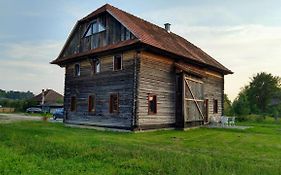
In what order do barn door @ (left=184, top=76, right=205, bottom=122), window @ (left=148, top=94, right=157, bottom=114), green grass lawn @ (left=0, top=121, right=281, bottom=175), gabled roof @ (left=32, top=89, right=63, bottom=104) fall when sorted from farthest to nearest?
gabled roof @ (left=32, top=89, right=63, bottom=104) < barn door @ (left=184, top=76, right=205, bottom=122) < window @ (left=148, top=94, right=157, bottom=114) < green grass lawn @ (left=0, top=121, right=281, bottom=175)

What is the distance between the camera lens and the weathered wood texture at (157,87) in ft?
64.5

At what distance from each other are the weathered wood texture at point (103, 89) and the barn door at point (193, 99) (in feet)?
15.2

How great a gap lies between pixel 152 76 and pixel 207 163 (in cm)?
1194

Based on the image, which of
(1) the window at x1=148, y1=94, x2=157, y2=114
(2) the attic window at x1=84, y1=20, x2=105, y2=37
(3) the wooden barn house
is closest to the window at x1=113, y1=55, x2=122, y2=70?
(3) the wooden barn house

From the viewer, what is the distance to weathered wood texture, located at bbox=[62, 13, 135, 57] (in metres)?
21.0

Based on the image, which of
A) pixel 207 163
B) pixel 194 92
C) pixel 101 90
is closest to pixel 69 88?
pixel 101 90

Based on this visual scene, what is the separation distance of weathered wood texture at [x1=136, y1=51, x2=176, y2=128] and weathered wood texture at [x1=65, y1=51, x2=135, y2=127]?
67 centimetres

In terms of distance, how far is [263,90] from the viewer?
62156 mm

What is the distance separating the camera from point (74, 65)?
25.3 metres

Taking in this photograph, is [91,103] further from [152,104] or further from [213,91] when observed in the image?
[213,91]

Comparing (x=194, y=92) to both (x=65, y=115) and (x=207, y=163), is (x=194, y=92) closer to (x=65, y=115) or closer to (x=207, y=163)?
(x=65, y=115)

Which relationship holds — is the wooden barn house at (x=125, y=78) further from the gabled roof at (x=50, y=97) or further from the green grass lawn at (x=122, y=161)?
the gabled roof at (x=50, y=97)

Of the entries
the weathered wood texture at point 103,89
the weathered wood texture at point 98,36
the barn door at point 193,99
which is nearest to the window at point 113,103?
the weathered wood texture at point 103,89

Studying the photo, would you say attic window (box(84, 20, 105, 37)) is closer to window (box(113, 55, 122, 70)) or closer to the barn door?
window (box(113, 55, 122, 70))
